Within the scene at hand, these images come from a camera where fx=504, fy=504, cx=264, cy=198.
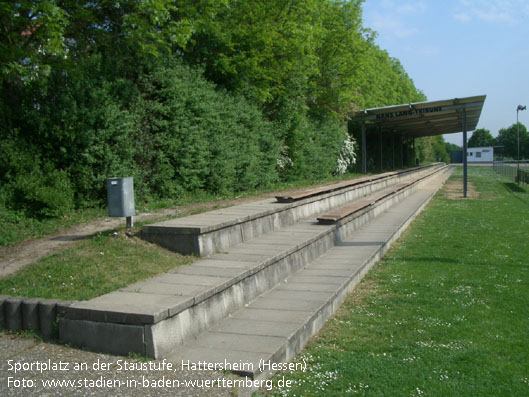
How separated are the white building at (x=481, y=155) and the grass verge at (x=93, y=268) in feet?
432

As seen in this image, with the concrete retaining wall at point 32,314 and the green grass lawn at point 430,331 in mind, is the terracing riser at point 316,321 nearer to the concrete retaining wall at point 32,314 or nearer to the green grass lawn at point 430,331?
the green grass lawn at point 430,331

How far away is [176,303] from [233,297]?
1.17 meters

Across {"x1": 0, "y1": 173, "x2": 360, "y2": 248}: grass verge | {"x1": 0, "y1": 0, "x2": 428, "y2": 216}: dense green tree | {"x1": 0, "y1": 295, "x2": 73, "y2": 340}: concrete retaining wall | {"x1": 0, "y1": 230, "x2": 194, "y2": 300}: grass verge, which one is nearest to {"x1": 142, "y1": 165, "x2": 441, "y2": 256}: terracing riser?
{"x1": 0, "y1": 230, "x2": 194, "y2": 300}: grass verge

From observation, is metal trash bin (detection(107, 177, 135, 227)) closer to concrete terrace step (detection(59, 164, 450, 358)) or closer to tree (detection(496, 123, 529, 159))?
concrete terrace step (detection(59, 164, 450, 358))

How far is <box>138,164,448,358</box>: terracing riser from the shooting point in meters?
4.50

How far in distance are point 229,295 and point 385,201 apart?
13.2 m

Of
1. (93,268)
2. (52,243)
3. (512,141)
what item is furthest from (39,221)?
(512,141)

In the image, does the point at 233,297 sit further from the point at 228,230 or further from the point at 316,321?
the point at 228,230

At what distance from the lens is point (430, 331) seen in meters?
5.56

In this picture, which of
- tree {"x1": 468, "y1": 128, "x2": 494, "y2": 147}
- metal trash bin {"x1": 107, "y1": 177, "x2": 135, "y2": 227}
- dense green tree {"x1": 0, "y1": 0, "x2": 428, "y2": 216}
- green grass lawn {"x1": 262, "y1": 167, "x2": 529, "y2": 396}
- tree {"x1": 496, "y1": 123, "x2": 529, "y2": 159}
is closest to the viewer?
green grass lawn {"x1": 262, "y1": 167, "x2": 529, "y2": 396}

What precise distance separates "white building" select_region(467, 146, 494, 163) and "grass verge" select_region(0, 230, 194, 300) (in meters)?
132

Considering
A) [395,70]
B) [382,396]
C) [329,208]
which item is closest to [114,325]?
[382,396]

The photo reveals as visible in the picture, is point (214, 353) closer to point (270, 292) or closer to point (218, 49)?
point (270, 292)

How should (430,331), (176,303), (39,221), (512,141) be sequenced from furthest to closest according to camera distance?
(512,141) < (39,221) < (430,331) < (176,303)
